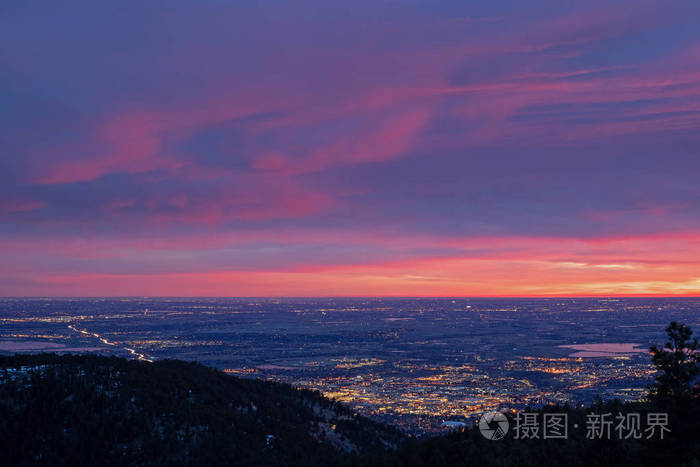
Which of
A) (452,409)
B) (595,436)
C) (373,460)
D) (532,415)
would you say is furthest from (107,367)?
(452,409)

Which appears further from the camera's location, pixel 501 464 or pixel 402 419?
pixel 402 419

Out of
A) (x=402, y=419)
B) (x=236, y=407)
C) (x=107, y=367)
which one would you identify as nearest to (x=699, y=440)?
(x=236, y=407)

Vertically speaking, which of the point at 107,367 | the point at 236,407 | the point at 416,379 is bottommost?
the point at 416,379

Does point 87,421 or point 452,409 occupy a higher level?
point 87,421

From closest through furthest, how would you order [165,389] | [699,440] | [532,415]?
[699,440] → [532,415] → [165,389]

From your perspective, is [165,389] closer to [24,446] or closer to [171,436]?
[171,436]

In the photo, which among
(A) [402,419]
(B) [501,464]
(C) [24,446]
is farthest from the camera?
(A) [402,419]
